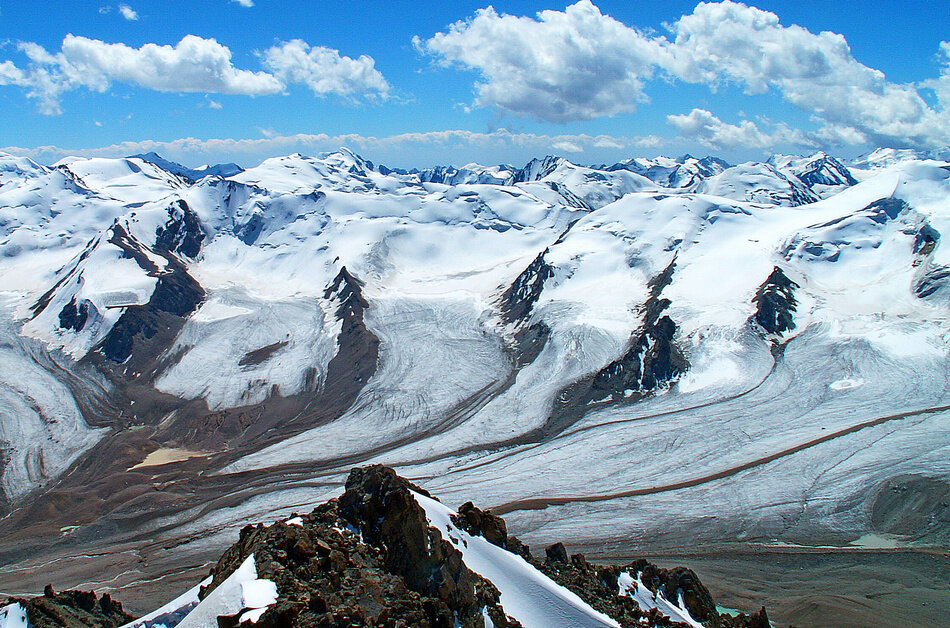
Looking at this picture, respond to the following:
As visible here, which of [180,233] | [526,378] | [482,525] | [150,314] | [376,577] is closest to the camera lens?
[376,577]

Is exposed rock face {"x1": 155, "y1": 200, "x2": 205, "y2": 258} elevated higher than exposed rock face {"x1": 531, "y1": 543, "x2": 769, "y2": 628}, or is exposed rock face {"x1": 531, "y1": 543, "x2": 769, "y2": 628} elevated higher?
exposed rock face {"x1": 155, "y1": 200, "x2": 205, "y2": 258}

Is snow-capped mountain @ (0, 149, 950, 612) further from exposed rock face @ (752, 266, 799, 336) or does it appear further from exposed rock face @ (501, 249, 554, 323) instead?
exposed rock face @ (501, 249, 554, 323)

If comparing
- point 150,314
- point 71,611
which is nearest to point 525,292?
point 150,314

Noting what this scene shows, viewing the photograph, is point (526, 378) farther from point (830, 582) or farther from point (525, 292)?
point (830, 582)

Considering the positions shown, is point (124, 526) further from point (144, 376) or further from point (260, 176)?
point (260, 176)

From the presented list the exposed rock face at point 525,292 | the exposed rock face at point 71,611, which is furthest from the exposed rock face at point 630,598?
the exposed rock face at point 525,292

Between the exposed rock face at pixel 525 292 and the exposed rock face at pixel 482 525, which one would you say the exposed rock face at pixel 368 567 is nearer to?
the exposed rock face at pixel 482 525

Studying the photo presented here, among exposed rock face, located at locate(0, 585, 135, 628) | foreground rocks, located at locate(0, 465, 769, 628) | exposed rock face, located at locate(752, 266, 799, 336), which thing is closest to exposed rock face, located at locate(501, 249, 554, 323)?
exposed rock face, located at locate(752, 266, 799, 336)
